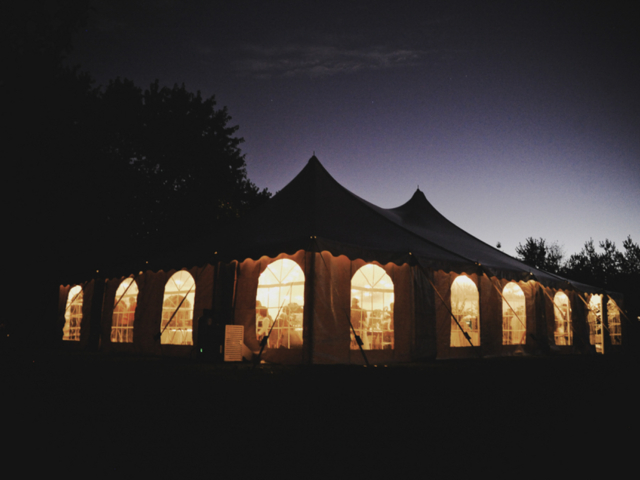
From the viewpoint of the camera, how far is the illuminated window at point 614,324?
1223cm

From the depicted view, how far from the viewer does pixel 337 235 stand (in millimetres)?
6680

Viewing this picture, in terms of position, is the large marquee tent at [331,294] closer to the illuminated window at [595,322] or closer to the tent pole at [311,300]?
the tent pole at [311,300]

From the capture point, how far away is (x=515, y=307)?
31.4 feet

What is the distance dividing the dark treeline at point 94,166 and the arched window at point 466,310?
5.07 m

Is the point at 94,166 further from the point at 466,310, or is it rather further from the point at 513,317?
the point at 513,317

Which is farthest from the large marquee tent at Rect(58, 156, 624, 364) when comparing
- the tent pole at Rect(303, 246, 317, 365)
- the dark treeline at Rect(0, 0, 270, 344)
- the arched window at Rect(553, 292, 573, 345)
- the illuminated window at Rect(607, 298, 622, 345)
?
the illuminated window at Rect(607, 298, 622, 345)

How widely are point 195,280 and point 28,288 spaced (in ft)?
32.6

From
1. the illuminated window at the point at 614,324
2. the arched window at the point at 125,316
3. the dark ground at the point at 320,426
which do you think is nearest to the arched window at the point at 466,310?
the dark ground at the point at 320,426

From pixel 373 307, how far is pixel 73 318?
8.62m

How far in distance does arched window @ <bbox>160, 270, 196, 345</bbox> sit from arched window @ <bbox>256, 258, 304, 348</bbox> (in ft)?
5.61

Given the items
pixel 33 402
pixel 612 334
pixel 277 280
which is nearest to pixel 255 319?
pixel 277 280

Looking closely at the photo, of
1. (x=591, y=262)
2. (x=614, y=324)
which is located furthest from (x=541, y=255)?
(x=614, y=324)

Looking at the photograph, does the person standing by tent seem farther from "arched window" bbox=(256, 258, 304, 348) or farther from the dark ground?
the dark ground

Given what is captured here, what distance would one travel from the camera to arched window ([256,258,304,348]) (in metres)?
6.75
